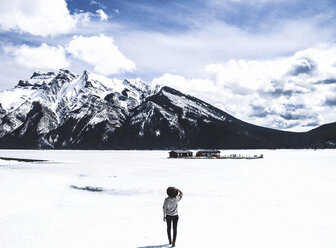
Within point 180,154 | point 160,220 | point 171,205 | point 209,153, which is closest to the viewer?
point 171,205

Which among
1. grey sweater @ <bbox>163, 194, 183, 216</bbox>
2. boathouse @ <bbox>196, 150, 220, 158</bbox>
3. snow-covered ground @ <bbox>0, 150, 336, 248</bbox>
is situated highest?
boathouse @ <bbox>196, 150, 220, 158</bbox>

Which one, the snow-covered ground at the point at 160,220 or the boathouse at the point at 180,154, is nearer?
the snow-covered ground at the point at 160,220

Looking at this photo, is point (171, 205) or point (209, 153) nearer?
point (171, 205)

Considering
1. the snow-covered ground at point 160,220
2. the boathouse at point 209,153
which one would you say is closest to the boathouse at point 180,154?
the boathouse at point 209,153

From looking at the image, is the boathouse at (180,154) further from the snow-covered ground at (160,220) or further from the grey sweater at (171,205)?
the grey sweater at (171,205)

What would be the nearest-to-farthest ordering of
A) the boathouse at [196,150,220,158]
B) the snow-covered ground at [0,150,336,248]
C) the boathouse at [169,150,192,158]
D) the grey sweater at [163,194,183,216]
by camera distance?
1. the grey sweater at [163,194,183,216]
2. the snow-covered ground at [0,150,336,248]
3. the boathouse at [196,150,220,158]
4. the boathouse at [169,150,192,158]

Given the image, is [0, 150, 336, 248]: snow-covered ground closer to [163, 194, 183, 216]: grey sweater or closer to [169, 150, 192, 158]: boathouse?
[163, 194, 183, 216]: grey sweater

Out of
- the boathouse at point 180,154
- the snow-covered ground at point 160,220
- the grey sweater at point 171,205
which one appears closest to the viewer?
the grey sweater at point 171,205

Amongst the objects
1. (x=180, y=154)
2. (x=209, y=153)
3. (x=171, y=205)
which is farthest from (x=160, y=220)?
(x=180, y=154)

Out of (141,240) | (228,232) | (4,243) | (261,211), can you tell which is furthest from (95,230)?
(261,211)

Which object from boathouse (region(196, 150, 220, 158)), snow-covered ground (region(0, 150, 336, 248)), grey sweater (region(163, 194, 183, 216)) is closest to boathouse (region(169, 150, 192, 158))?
boathouse (region(196, 150, 220, 158))

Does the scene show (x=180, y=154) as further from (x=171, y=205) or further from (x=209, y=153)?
(x=171, y=205)

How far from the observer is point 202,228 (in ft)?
52.5

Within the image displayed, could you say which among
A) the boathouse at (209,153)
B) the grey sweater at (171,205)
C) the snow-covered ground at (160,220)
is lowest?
the snow-covered ground at (160,220)
